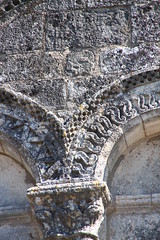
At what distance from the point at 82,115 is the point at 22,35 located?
53.5 inches

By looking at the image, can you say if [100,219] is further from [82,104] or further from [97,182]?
[82,104]

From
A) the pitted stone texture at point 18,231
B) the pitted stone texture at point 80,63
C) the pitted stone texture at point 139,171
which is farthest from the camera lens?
the pitted stone texture at point 80,63

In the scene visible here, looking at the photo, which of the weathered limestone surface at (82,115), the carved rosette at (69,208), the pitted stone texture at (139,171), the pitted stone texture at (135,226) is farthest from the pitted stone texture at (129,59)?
the pitted stone texture at (135,226)

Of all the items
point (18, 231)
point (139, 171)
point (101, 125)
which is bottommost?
point (18, 231)

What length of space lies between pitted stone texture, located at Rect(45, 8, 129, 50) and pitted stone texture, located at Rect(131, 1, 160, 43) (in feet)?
0.30

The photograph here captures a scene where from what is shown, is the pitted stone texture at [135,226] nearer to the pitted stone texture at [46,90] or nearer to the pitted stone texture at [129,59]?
the pitted stone texture at [46,90]

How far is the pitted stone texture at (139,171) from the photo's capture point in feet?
25.5

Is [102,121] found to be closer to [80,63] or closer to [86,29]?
[80,63]

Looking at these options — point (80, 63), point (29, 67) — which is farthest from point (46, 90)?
point (80, 63)

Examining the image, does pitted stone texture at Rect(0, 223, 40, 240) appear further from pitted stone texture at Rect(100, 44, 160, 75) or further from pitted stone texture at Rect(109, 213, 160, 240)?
pitted stone texture at Rect(100, 44, 160, 75)

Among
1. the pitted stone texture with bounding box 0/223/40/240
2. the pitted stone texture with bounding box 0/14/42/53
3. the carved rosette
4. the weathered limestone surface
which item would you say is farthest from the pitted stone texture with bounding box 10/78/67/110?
the pitted stone texture with bounding box 0/223/40/240

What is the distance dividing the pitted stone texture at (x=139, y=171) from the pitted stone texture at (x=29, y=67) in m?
1.24

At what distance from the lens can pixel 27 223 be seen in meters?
7.74

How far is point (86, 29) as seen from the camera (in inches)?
331
